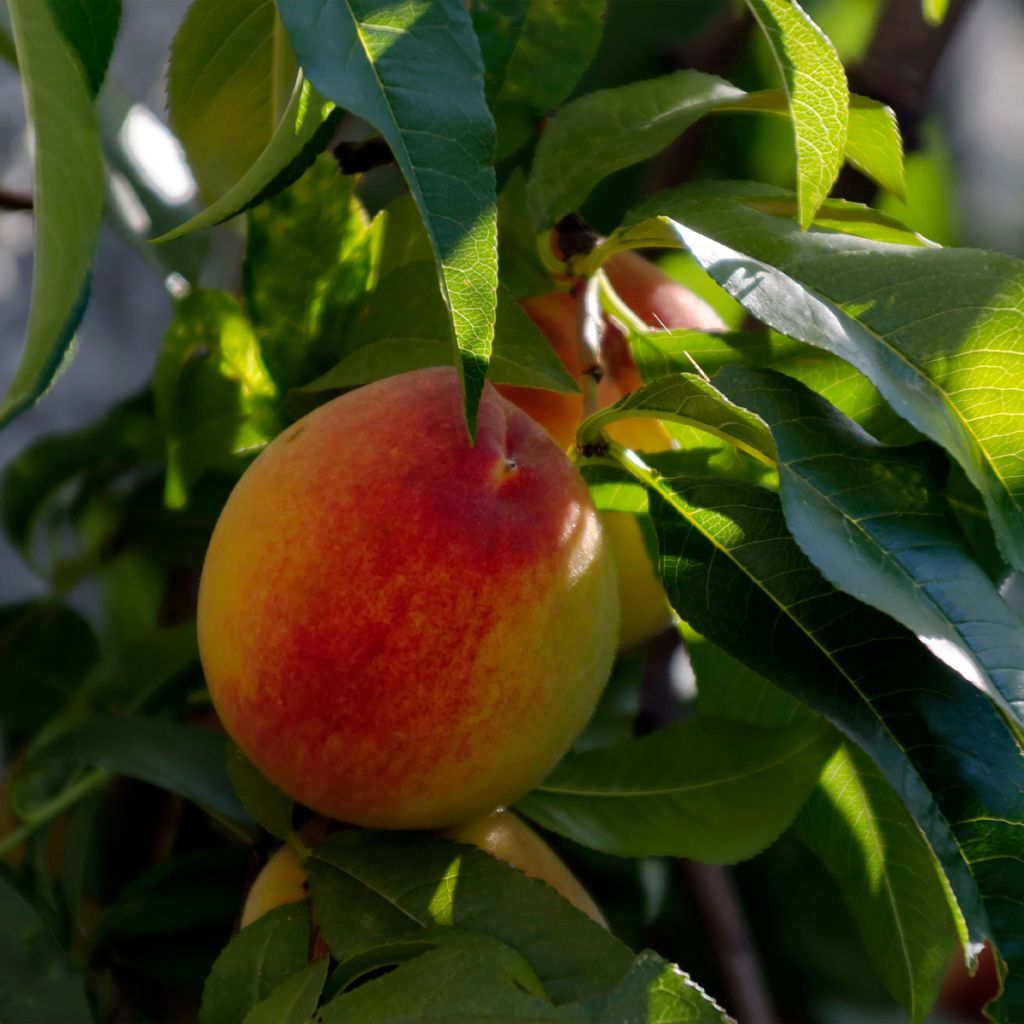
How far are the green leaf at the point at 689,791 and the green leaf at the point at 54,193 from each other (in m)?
0.33

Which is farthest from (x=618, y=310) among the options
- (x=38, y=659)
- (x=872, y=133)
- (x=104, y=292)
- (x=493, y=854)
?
(x=104, y=292)

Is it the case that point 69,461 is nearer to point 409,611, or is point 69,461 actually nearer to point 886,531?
point 409,611

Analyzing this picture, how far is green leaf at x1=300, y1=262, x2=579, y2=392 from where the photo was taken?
1.85 feet

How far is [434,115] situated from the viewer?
0.43 meters

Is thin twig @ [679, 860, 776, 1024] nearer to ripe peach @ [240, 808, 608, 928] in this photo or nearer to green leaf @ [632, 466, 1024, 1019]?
ripe peach @ [240, 808, 608, 928]

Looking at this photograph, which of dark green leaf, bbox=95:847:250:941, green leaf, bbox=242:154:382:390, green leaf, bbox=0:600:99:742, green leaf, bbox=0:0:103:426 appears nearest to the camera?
green leaf, bbox=0:0:103:426

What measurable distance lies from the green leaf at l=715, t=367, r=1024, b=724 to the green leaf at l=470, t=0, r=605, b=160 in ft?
0.61

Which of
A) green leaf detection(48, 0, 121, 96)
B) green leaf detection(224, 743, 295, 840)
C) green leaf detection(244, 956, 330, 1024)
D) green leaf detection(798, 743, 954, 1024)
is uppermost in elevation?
green leaf detection(48, 0, 121, 96)

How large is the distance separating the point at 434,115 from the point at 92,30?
0.13 meters

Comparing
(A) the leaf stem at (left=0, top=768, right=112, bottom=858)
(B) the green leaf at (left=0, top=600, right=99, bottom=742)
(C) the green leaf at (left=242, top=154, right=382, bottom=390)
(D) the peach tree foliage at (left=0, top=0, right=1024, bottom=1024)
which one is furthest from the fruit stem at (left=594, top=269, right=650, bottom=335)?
(B) the green leaf at (left=0, top=600, right=99, bottom=742)

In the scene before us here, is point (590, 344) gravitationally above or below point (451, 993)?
above

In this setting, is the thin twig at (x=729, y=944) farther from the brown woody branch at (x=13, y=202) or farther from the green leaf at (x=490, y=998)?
the brown woody branch at (x=13, y=202)

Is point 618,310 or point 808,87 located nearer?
point 808,87

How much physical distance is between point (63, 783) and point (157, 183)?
1.30 ft
